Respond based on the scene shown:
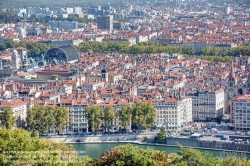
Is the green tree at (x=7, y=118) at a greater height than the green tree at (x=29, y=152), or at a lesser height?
lesser

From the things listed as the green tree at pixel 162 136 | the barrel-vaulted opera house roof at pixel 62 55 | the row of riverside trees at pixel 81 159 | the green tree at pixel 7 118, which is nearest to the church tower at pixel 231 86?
the green tree at pixel 162 136

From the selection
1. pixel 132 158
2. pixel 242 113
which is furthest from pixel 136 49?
pixel 132 158

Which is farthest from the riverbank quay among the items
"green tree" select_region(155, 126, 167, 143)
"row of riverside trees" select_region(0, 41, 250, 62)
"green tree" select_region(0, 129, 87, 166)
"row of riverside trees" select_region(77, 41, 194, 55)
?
"row of riverside trees" select_region(77, 41, 194, 55)

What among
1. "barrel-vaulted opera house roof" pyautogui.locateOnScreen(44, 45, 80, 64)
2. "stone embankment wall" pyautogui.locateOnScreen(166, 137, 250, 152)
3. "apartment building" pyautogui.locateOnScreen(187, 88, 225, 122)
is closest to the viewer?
"stone embankment wall" pyautogui.locateOnScreen(166, 137, 250, 152)

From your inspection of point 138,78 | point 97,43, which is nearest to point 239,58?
point 138,78

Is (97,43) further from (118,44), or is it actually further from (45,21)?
(45,21)

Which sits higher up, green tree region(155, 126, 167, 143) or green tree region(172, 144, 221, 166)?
green tree region(172, 144, 221, 166)

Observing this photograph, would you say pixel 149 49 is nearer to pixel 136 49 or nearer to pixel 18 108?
pixel 136 49

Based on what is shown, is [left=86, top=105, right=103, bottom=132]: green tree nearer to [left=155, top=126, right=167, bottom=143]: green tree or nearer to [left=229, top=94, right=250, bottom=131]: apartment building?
[left=155, top=126, right=167, bottom=143]: green tree

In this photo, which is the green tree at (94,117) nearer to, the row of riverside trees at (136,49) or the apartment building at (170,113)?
the apartment building at (170,113)
